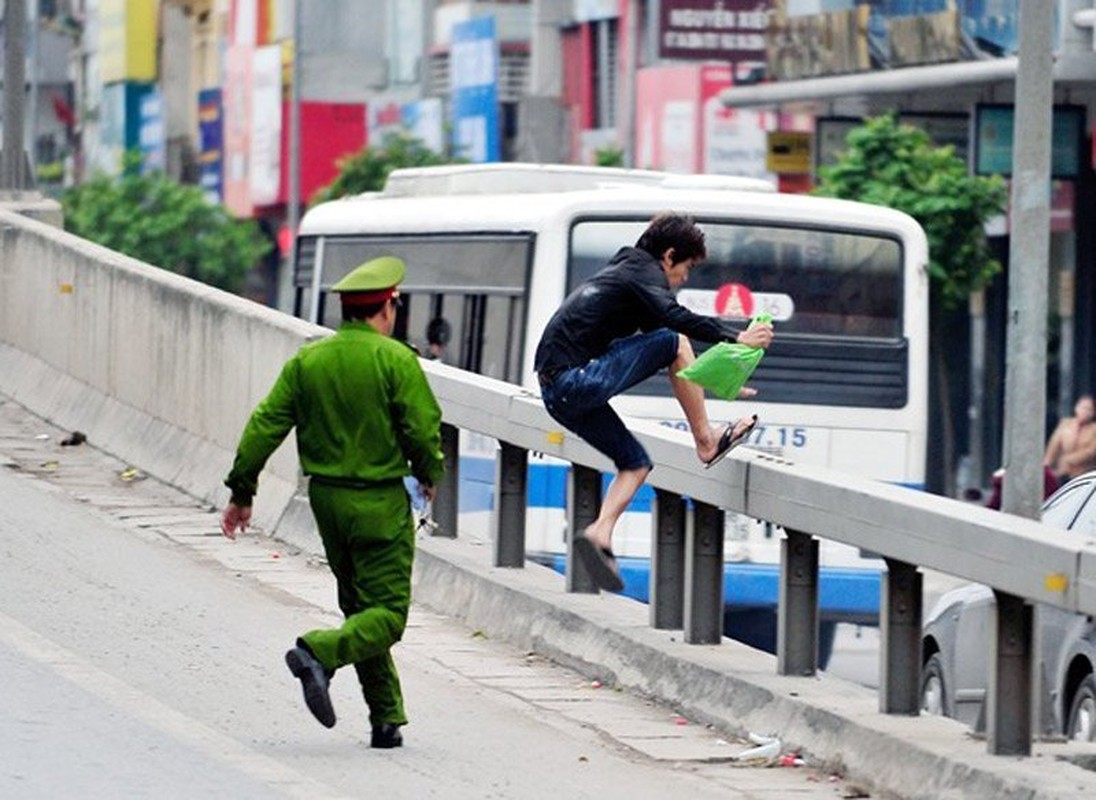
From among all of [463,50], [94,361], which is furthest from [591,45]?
[94,361]

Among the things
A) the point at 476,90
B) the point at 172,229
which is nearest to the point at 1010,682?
the point at 476,90

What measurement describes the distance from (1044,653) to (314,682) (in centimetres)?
377

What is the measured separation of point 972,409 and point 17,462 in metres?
22.1

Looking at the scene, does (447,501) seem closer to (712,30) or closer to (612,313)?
(612,313)

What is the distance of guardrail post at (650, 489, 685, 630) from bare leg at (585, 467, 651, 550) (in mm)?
161

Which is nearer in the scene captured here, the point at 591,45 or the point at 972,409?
the point at 972,409

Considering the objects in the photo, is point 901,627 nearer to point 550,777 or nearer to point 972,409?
point 550,777

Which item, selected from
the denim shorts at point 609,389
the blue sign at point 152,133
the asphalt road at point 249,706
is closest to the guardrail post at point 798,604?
the asphalt road at point 249,706

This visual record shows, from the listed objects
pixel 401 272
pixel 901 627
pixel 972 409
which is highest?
pixel 401 272

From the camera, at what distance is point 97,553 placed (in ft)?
51.8

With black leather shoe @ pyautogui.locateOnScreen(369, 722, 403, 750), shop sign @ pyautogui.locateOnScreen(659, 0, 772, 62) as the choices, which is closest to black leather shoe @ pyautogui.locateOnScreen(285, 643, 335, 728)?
black leather shoe @ pyautogui.locateOnScreen(369, 722, 403, 750)

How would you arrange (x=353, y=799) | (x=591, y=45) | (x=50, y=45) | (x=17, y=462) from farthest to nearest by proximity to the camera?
(x=50, y=45)
(x=591, y=45)
(x=17, y=462)
(x=353, y=799)

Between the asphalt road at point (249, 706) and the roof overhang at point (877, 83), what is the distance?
56.6 feet

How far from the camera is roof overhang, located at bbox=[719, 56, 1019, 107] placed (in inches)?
1305
